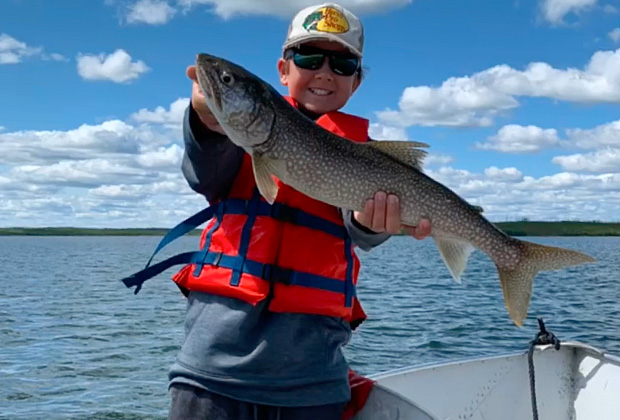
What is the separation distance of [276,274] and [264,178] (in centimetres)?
54

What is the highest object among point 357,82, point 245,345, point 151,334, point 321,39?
point 321,39

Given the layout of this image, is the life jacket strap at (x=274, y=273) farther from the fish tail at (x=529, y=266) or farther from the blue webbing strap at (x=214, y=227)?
the fish tail at (x=529, y=266)

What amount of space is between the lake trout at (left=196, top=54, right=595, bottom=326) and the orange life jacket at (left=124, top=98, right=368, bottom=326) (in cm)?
20

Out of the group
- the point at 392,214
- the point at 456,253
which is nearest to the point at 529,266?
the point at 456,253

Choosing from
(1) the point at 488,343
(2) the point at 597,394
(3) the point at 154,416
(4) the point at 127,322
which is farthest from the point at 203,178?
(4) the point at 127,322

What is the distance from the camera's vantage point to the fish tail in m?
4.45

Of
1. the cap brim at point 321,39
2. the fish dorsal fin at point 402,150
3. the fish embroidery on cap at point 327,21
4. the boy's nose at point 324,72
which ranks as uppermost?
the fish embroidery on cap at point 327,21

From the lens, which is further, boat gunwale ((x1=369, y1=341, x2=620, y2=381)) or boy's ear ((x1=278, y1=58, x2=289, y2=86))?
boat gunwale ((x1=369, y1=341, x2=620, y2=381))

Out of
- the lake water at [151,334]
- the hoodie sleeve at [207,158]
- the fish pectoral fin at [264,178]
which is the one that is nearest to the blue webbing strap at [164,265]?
the hoodie sleeve at [207,158]

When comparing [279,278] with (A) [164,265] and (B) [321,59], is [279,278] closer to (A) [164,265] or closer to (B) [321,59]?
(A) [164,265]

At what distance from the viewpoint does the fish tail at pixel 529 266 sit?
4453 millimetres

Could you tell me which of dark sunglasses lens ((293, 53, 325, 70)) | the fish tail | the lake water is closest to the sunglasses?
dark sunglasses lens ((293, 53, 325, 70))

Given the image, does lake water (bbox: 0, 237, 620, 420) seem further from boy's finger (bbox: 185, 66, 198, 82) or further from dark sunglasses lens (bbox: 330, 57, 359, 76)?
boy's finger (bbox: 185, 66, 198, 82)

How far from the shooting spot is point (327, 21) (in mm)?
4070
